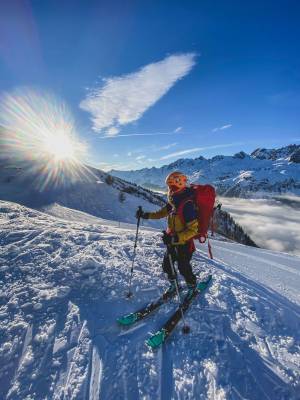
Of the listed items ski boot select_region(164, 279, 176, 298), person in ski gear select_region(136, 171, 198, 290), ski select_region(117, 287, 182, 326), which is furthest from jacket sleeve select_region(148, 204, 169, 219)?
ski select_region(117, 287, 182, 326)

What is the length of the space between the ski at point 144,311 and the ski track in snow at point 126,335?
0.44ft

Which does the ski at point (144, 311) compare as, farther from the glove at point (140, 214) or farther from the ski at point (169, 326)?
the glove at point (140, 214)

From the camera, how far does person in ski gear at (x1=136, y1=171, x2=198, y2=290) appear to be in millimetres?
5352

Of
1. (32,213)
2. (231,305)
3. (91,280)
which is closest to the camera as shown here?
(231,305)

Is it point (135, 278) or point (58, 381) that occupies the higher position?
point (135, 278)

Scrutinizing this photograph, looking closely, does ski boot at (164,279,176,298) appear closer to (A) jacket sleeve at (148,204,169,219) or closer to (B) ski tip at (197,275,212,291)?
(B) ski tip at (197,275,212,291)

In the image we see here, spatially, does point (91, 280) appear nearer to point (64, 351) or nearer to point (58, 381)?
point (64, 351)

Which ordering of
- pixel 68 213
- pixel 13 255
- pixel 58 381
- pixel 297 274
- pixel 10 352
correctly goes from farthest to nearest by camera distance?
1. pixel 68 213
2. pixel 297 274
3. pixel 13 255
4. pixel 10 352
5. pixel 58 381

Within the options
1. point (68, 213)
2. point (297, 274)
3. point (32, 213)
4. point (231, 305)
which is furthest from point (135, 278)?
point (68, 213)

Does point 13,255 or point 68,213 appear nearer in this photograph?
point 13,255

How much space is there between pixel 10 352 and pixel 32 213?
9.95 meters

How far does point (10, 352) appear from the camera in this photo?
4246 millimetres

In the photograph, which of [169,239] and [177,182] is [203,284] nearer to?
[169,239]

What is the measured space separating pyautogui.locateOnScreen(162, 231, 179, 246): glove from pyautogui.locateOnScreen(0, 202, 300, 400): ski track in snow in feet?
5.06
